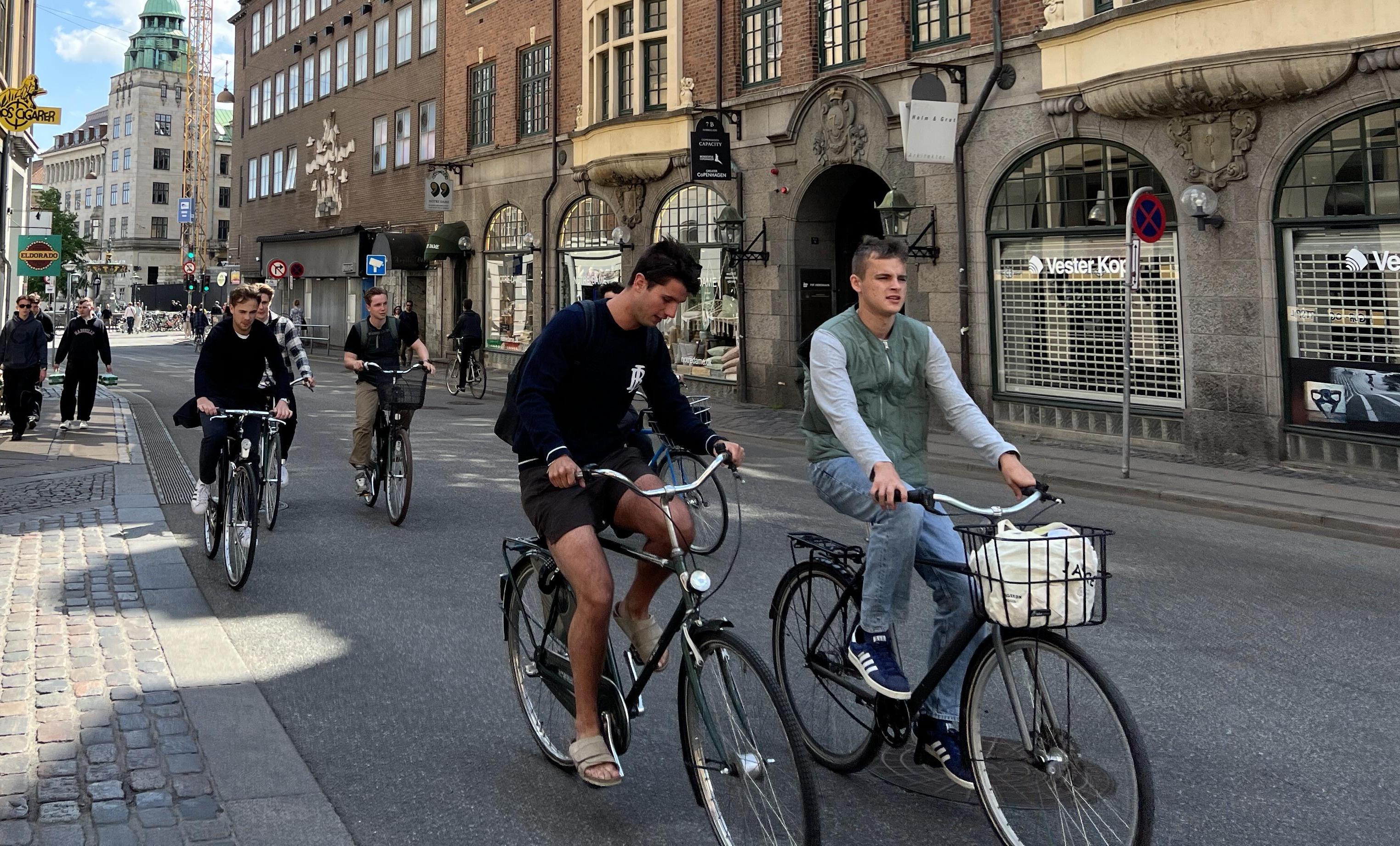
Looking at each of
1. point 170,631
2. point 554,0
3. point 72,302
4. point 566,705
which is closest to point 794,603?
point 566,705

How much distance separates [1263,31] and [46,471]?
13334 mm

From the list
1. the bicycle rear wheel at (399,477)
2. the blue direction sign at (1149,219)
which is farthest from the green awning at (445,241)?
the bicycle rear wheel at (399,477)

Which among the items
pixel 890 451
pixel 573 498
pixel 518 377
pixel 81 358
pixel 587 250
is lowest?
pixel 573 498

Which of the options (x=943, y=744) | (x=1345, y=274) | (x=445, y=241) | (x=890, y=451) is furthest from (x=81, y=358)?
(x=445, y=241)

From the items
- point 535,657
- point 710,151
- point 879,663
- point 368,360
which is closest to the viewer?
point 879,663

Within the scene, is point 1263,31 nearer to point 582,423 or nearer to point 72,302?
point 582,423

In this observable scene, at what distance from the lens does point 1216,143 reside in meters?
14.2

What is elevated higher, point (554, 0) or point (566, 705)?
point (554, 0)

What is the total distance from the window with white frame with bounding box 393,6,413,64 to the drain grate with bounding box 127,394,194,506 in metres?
19.7

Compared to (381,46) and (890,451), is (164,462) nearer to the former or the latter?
(890,451)

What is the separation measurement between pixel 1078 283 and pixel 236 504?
38.6 feet

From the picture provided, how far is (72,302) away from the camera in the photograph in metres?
88.5

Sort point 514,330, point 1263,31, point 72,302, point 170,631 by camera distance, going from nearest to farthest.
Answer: point 170,631
point 1263,31
point 514,330
point 72,302

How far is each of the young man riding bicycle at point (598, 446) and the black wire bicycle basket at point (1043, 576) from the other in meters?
0.98
